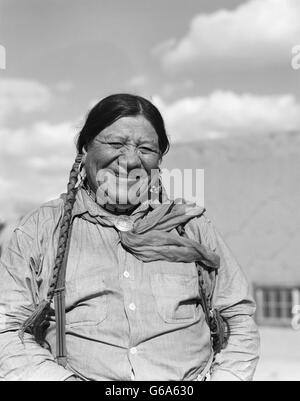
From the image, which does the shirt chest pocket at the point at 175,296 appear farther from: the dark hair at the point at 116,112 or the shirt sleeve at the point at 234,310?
the dark hair at the point at 116,112

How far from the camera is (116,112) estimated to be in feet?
6.73

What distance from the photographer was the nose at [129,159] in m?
2.03

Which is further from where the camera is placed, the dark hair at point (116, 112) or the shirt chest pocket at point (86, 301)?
the dark hair at point (116, 112)

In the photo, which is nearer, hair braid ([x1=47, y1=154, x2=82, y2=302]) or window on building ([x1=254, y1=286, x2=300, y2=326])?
hair braid ([x1=47, y1=154, x2=82, y2=302])

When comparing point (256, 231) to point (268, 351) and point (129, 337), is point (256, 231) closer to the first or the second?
point (268, 351)

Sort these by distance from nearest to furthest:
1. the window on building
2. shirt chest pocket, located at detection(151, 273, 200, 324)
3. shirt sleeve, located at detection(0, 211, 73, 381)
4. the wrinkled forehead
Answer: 1. shirt sleeve, located at detection(0, 211, 73, 381)
2. shirt chest pocket, located at detection(151, 273, 200, 324)
3. the wrinkled forehead
4. the window on building

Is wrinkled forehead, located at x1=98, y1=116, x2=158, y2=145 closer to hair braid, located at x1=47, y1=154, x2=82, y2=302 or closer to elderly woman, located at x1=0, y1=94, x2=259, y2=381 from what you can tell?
elderly woman, located at x1=0, y1=94, x2=259, y2=381

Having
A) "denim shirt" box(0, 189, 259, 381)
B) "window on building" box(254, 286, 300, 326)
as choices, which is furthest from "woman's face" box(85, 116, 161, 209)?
"window on building" box(254, 286, 300, 326)

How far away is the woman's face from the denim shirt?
0.13m

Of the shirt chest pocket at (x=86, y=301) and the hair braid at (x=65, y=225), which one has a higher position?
the hair braid at (x=65, y=225)

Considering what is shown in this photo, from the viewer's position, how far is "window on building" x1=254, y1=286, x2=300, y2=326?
1250 centimetres

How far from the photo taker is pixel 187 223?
6.91 ft

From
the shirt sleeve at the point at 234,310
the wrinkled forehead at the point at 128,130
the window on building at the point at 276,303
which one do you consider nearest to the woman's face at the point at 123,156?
the wrinkled forehead at the point at 128,130

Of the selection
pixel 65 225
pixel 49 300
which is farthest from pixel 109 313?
pixel 65 225
